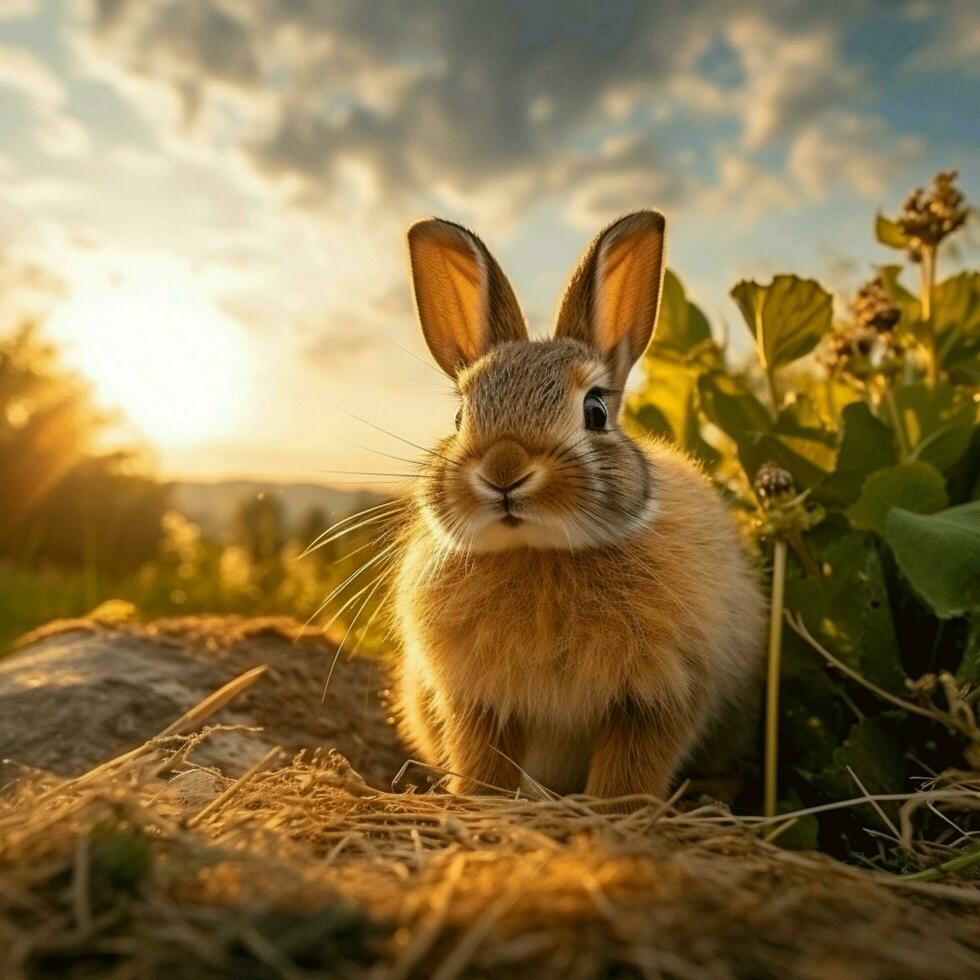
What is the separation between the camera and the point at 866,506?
3.21 m

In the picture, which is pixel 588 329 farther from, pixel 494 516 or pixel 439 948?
pixel 439 948

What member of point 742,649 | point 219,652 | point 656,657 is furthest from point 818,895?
point 219,652

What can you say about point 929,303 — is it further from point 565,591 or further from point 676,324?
point 565,591

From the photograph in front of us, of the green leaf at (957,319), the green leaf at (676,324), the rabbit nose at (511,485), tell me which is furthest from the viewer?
the green leaf at (676,324)

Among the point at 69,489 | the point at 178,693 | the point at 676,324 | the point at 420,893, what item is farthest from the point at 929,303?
the point at 69,489

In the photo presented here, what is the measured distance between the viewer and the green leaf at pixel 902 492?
10.4 ft

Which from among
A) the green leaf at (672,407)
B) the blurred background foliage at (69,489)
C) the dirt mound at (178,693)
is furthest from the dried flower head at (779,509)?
the blurred background foliage at (69,489)

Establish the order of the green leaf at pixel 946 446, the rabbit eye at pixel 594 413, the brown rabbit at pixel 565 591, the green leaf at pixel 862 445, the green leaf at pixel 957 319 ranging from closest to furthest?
the brown rabbit at pixel 565 591, the rabbit eye at pixel 594 413, the green leaf at pixel 946 446, the green leaf at pixel 862 445, the green leaf at pixel 957 319

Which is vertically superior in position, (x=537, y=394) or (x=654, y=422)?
(x=654, y=422)

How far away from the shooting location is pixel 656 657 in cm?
285

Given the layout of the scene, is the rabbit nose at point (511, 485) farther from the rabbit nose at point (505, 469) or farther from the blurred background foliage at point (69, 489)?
the blurred background foliage at point (69, 489)

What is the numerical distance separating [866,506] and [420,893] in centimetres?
223

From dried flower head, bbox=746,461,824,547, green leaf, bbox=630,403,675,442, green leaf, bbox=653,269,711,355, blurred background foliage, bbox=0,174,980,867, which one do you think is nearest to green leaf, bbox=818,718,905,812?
blurred background foliage, bbox=0,174,980,867

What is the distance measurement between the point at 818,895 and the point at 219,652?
10.8 feet
